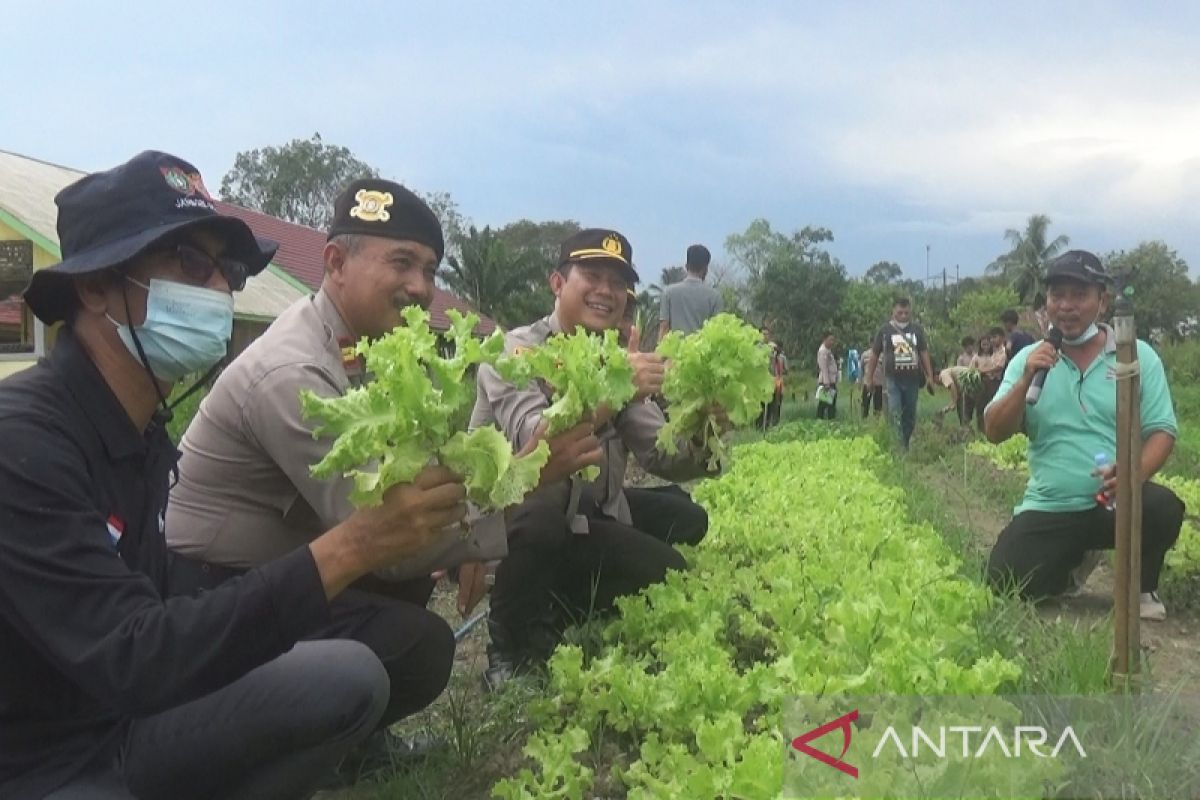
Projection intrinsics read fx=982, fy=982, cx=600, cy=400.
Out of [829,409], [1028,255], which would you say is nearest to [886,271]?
[1028,255]

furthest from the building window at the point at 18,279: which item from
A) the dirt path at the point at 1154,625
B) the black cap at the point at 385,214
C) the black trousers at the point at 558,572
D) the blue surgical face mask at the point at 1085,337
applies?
the blue surgical face mask at the point at 1085,337

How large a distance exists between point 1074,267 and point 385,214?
117 inches

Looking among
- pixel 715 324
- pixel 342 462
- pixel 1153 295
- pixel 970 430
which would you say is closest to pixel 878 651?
pixel 715 324

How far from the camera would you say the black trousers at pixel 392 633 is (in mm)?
2729

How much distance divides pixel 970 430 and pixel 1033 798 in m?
10.8

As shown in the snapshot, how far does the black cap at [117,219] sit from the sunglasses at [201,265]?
0.05 m

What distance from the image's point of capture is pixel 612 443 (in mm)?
4059

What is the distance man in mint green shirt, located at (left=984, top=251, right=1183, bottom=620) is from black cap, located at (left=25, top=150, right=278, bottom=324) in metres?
3.49

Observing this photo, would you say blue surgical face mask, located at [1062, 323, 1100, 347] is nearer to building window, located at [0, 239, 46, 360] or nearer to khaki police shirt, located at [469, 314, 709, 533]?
khaki police shirt, located at [469, 314, 709, 533]

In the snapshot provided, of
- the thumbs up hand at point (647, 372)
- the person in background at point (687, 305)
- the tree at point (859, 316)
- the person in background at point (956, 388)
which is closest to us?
the thumbs up hand at point (647, 372)

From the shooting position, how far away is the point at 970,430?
40.0 feet

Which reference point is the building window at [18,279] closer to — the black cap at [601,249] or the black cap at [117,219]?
the black cap at [601,249]

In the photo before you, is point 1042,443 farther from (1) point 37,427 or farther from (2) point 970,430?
(2) point 970,430

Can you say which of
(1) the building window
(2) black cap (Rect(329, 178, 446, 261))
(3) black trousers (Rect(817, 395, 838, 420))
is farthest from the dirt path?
(1) the building window
